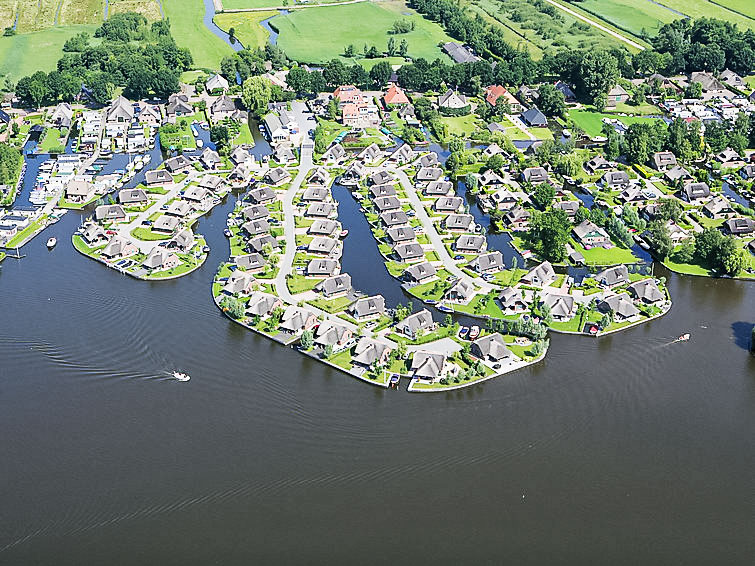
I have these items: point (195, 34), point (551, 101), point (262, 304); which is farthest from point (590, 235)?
point (195, 34)

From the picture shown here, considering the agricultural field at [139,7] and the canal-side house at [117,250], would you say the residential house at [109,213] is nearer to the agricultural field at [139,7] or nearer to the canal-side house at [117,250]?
the canal-side house at [117,250]

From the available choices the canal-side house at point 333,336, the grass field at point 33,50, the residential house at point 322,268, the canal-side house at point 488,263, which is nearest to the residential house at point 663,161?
the canal-side house at point 488,263

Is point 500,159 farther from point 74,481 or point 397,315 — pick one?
point 74,481

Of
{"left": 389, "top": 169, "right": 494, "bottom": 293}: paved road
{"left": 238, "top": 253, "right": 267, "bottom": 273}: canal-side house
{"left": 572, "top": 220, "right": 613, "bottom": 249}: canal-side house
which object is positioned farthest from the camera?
{"left": 572, "top": 220, "right": 613, "bottom": 249}: canal-side house

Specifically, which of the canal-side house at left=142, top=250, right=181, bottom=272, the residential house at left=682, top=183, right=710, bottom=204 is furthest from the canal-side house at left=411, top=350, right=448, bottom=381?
the residential house at left=682, top=183, right=710, bottom=204

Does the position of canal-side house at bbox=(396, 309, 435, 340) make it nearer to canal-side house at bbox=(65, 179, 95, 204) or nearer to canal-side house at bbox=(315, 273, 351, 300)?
canal-side house at bbox=(315, 273, 351, 300)

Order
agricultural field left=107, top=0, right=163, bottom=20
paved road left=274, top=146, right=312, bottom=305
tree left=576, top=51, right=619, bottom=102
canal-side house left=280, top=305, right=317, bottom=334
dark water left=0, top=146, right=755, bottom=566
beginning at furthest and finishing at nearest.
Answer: agricultural field left=107, top=0, right=163, bottom=20 < tree left=576, top=51, right=619, bottom=102 < paved road left=274, top=146, right=312, bottom=305 < canal-side house left=280, top=305, right=317, bottom=334 < dark water left=0, top=146, right=755, bottom=566

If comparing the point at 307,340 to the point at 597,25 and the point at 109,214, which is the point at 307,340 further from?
the point at 597,25
